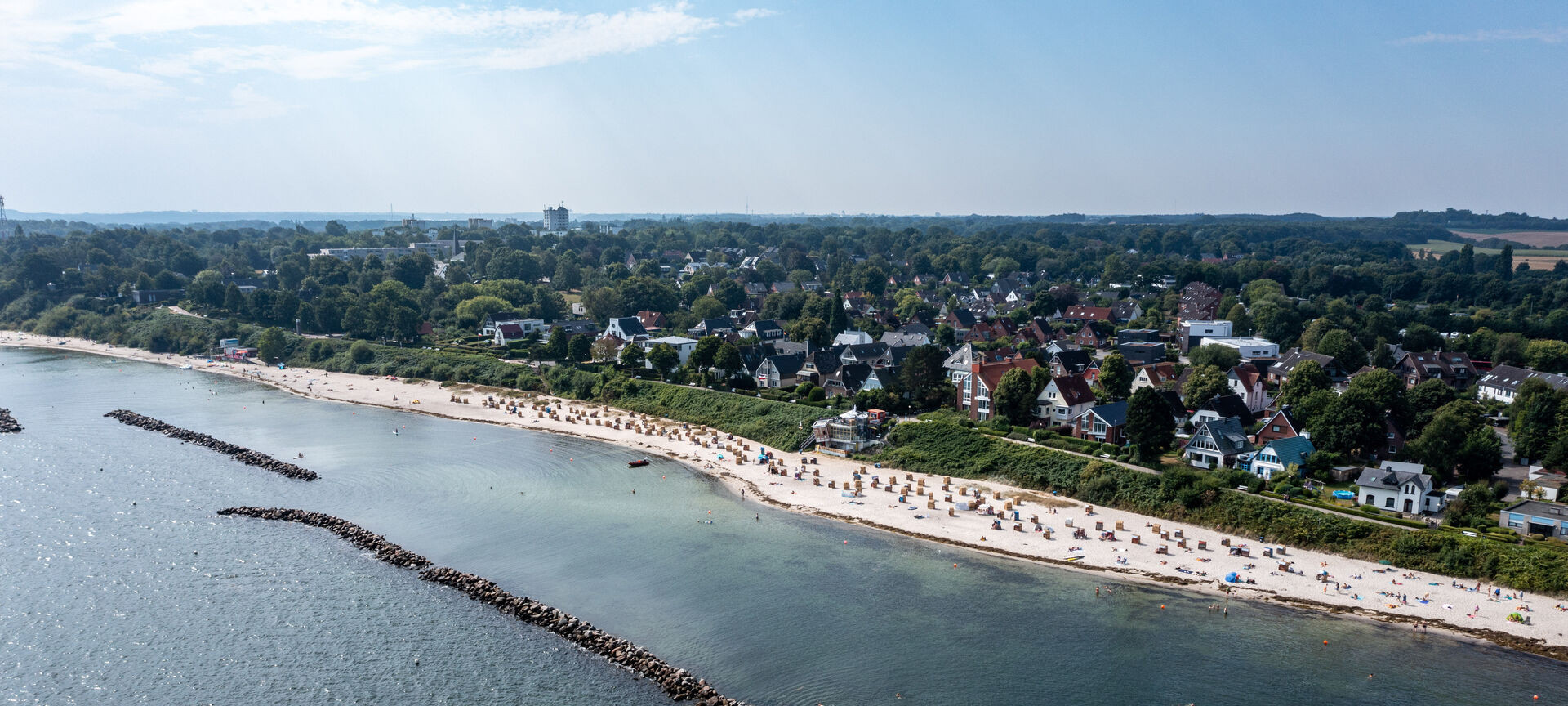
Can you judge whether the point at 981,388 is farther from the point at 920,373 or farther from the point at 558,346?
the point at 558,346

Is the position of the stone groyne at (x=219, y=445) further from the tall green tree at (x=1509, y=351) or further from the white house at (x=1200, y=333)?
the tall green tree at (x=1509, y=351)

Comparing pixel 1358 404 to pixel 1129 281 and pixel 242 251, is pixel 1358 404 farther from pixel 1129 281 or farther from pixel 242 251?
pixel 242 251

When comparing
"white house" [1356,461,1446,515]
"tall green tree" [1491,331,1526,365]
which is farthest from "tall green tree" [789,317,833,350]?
"tall green tree" [1491,331,1526,365]

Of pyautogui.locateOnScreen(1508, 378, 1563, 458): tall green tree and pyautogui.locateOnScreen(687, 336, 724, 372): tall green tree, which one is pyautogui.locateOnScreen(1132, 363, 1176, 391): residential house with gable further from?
pyautogui.locateOnScreen(687, 336, 724, 372): tall green tree

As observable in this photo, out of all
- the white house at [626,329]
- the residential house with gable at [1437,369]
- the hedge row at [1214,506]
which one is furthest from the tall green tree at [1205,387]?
the white house at [626,329]

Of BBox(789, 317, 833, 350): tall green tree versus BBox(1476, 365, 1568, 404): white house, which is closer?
BBox(1476, 365, 1568, 404): white house
